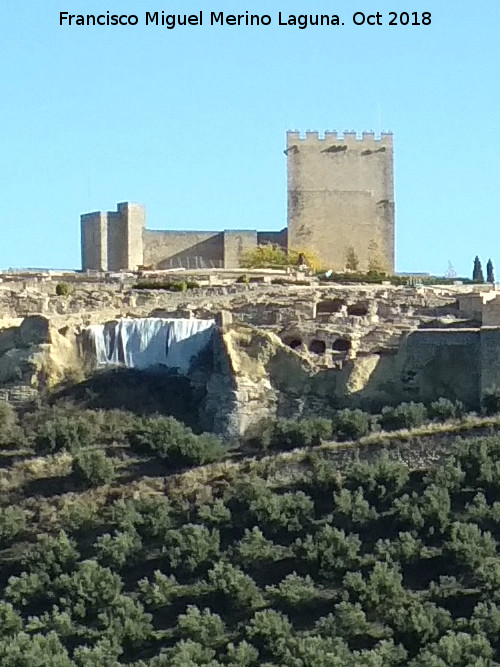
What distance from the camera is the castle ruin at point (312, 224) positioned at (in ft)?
144

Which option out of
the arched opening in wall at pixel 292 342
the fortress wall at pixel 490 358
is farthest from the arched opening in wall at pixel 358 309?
the fortress wall at pixel 490 358

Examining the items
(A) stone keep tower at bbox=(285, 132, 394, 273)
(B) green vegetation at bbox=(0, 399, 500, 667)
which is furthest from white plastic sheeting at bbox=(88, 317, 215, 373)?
(A) stone keep tower at bbox=(285, 132, 394, 273)

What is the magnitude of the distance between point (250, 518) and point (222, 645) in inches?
98.6

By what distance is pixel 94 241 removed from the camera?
44.5 metres

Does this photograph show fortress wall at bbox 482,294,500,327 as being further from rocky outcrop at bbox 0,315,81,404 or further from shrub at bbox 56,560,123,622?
shrub at bbox 56,560,123,622

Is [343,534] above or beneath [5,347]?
beneath

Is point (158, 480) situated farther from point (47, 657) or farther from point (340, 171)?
point (340, 171)

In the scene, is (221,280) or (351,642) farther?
(221,280)

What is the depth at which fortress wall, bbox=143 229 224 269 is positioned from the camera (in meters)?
43.7

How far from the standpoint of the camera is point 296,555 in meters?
22.5

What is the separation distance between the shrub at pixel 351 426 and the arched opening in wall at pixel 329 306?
470cm

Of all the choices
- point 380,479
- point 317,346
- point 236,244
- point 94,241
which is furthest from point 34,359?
point 94,241

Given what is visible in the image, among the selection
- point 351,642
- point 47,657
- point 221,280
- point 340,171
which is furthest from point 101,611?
point 340,171

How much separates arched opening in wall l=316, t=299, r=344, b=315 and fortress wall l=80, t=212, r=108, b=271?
13652 mm
